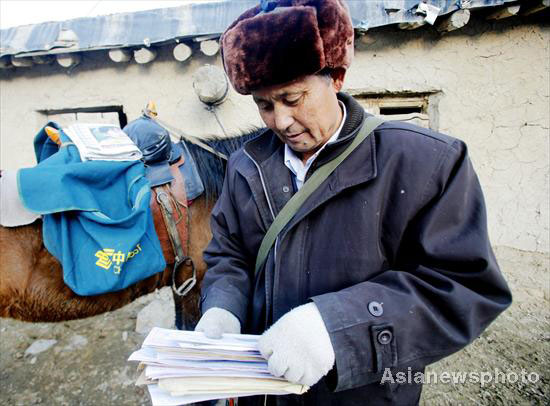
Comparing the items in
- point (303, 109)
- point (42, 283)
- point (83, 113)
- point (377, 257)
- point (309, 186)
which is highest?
point (83, 113)

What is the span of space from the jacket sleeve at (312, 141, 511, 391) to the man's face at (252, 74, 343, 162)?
327 millimetres

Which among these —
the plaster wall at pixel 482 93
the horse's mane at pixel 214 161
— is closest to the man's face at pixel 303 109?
the horse's mane at pixel 214 161

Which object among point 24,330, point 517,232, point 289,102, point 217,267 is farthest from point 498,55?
point 24,330

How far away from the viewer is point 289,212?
872mm

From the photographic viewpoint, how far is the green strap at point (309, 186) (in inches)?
33.4

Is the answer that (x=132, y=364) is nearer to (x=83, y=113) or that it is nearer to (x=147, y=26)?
(x=83, y=113)

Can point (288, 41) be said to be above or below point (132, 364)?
above

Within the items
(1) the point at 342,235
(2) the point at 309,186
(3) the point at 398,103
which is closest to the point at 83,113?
(3) the point at 398,103

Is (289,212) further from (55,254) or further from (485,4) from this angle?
(485,4)

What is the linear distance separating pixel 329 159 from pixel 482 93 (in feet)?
10.0

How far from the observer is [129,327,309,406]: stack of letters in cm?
71

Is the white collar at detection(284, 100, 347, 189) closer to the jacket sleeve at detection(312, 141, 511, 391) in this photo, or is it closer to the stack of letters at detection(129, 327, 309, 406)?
the jacket sleeve at detection(312, 141, 511, 391)

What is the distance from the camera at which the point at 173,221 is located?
1.90 meters

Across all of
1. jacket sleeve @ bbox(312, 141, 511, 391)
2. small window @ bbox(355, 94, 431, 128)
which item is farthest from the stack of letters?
small window @ bbox(355, 94, 431, 128)
